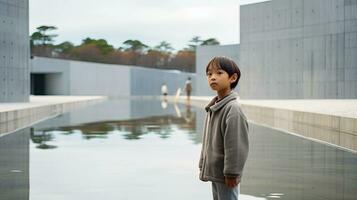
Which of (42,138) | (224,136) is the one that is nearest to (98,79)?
(42,138)

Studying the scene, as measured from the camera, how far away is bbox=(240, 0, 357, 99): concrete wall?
4188cm

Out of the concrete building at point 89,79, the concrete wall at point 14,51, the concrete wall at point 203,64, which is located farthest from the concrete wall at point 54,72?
the concrete wall at point 14,51

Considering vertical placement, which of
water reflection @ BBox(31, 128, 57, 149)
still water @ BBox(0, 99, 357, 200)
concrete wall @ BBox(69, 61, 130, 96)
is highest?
concrete wall @ BBox(69, 61, 130, 96)

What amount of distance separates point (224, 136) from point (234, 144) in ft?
0.26

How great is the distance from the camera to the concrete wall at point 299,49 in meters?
41.9

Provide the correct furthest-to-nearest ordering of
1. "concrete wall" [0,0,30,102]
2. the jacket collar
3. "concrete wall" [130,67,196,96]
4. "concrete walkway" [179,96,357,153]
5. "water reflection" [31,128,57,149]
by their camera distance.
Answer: "concrete wall" [130,67,196,96] → "concrete wall" [0,0,30,102] → "water reflection" [31,128,57,149] → "concrete walkway" [179,96,357,153] → the jacket collar

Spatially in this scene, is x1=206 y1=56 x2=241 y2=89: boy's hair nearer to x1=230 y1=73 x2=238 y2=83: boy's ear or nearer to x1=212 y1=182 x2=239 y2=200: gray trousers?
x1=230 y1=73 x2=238 y2=83: boy's ear

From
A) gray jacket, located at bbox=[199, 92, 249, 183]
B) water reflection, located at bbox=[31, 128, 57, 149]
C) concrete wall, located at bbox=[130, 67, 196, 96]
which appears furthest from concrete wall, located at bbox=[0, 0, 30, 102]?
concrete wall, located at bbox=[130, 67, 196, 96]

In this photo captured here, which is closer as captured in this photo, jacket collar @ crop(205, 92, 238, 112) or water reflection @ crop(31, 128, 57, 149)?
jacket collar @ crop(205, 92, 238, 112)

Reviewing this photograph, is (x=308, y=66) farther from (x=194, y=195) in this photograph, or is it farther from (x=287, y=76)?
(x=194, y=195)

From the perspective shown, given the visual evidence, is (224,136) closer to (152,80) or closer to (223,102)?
(223,102)

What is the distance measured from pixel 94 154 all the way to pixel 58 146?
1.62 meters

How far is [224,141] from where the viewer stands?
371 cm

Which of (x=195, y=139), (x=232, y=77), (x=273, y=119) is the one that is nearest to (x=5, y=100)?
(x=273, y=119)
